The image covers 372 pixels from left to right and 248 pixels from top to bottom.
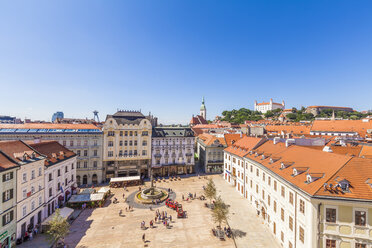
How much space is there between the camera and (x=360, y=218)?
1820 cm

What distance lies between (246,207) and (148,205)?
71.3ft

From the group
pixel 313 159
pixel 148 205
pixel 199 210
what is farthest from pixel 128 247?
pixel 313 159

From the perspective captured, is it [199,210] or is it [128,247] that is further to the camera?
[199,210]

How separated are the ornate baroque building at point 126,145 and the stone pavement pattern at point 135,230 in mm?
15943

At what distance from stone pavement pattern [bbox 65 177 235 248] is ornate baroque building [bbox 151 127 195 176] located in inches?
811

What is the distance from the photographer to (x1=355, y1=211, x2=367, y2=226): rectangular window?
1809 centimetres

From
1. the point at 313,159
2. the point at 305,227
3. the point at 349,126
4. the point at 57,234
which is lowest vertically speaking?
the point at 57,234

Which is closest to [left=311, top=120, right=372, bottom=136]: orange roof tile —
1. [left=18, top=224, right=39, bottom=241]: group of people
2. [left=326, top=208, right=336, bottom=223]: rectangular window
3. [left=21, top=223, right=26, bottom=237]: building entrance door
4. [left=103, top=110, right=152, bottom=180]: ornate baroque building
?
[left=326, top=208, right=336, bottom=223]: rectangular window

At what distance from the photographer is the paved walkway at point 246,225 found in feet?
85.9

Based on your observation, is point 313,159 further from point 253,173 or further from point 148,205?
point 148,205

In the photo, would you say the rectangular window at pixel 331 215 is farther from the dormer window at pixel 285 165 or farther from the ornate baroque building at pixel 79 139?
the ornate baroque building at pixel 79 139

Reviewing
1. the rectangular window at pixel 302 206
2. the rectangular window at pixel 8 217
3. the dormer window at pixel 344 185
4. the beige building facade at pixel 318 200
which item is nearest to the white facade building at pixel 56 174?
the rectangular window at pixel 8 217

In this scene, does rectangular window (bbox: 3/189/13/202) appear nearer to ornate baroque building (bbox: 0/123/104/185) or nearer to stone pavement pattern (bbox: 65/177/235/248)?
stone pavement pattern (bbox: 65/177/235/248)

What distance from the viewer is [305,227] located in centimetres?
2033
